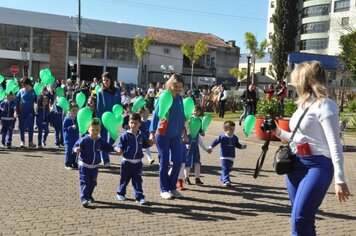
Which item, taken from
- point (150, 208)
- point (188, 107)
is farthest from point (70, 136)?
point (150, 208)

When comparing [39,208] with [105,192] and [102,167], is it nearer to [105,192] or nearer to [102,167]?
[105,192]

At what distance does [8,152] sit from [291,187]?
8.80 meters

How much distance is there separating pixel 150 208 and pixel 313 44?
66.2m

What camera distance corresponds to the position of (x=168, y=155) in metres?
6.85

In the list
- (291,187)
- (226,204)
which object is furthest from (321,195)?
(226,204)

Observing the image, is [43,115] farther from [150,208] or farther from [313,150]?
[313,150]

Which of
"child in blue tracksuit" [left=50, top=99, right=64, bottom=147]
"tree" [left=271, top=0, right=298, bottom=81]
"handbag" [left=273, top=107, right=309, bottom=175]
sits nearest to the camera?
"handbag" [left=273, top=107, right=309, bottom=175]

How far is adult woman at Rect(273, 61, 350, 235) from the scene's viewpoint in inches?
138

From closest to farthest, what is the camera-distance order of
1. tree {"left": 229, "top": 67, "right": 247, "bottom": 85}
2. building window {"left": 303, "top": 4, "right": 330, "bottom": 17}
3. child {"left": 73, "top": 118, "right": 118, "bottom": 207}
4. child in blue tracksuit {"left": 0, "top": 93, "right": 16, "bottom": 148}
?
child {"left": 73, "top": 118, "right": 118, "bottom": 207}
child in blue tracksuit {"left": 0, "top": 93, "right": 16, "bottom": 148}
tree {"left": 229, "top": 67, "right": 247, "bottom": 85}
building window {"left": 303, "top": 4, "right": 330, "bottom": 17}

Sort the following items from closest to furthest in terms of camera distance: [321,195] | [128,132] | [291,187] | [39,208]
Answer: [321,195] → [291,187] → [39,208] → [128,132]

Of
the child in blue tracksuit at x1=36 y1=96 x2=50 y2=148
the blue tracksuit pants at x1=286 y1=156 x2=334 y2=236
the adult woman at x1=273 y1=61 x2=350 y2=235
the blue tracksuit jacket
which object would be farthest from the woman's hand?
the child in blue tracksuit at x1=36 y1=96 x2=50 y2=148

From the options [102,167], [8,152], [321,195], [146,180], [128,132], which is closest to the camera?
[321,195]

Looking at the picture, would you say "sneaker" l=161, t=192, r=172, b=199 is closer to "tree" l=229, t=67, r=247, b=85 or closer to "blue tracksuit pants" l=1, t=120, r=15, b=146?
"blue tracksuit pants" l=1, t=120, r=15, b=146

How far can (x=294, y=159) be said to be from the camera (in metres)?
3.78
